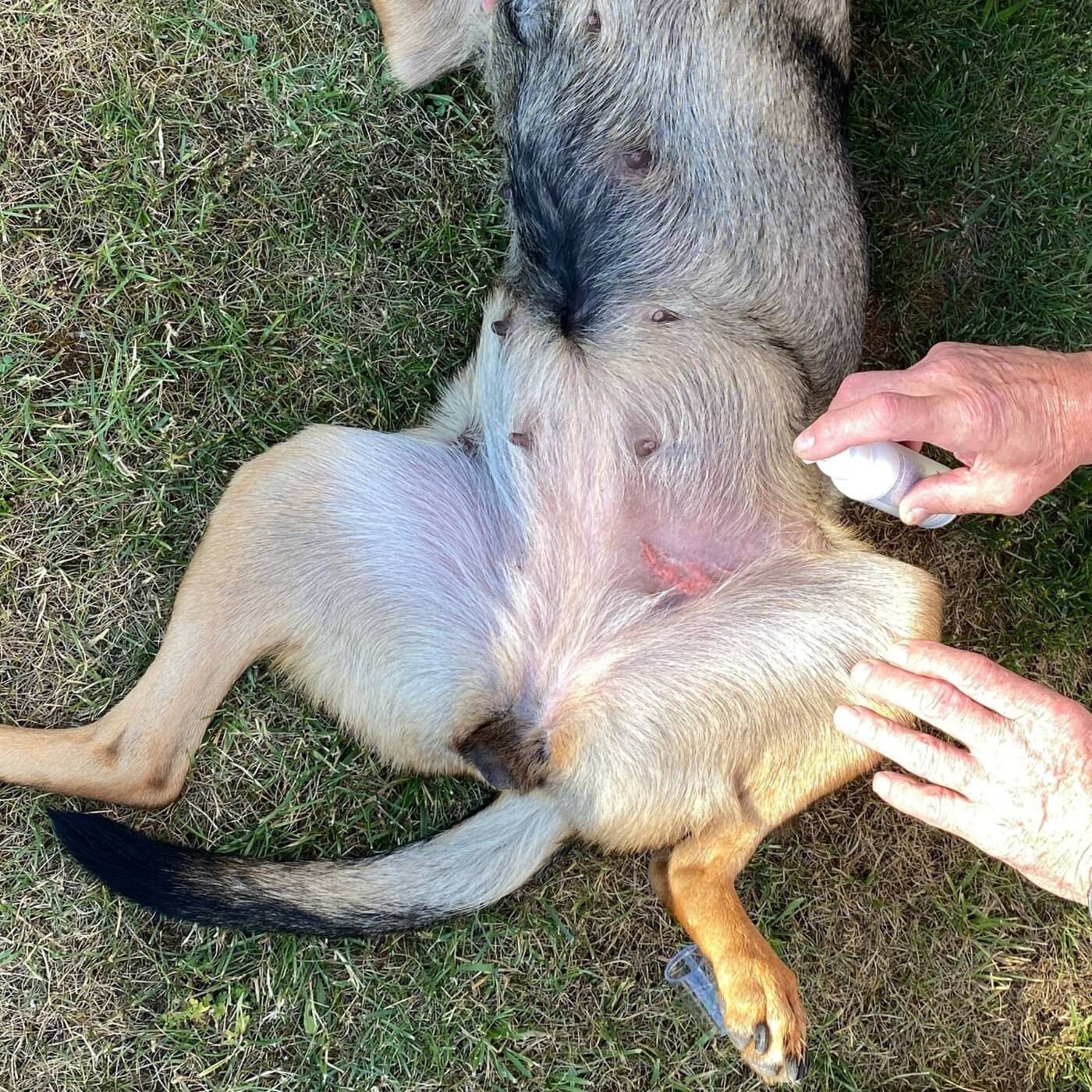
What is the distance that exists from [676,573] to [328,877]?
154 cm

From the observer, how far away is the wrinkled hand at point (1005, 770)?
2.31 metres

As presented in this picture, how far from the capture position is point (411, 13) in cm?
334

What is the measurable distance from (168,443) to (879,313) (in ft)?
9.35

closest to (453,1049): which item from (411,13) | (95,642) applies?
(95,642)

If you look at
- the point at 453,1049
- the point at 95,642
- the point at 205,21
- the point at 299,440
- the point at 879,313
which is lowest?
the point at 453,1049

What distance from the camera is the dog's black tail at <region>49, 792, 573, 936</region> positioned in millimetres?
2949

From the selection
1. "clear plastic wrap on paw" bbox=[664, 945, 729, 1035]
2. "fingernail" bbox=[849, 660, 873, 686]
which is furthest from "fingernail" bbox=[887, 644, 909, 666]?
"clear plastic wrap on paw" bbox=[664, 945, 729, 1035]

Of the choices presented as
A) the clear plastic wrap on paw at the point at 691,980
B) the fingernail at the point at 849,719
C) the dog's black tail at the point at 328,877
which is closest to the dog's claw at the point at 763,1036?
the clear plastic wrap on paw at the point at 691,980

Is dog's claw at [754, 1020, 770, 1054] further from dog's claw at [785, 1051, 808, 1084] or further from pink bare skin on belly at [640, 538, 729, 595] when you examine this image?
pink bare skin on belly at [640, 538, 729, 595]

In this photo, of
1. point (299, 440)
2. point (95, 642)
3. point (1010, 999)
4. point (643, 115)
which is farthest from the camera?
point (1010, 999)

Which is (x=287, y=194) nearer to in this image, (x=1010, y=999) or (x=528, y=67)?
(x=528, y=67)

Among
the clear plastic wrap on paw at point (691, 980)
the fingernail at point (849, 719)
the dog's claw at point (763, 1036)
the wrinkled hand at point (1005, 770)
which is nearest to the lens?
the wrinkled hand at point (1005, 770)

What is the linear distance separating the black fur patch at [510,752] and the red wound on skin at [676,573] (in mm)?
624

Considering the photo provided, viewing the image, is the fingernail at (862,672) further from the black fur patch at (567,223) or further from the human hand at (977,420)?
the black fur patch at (567,223)
